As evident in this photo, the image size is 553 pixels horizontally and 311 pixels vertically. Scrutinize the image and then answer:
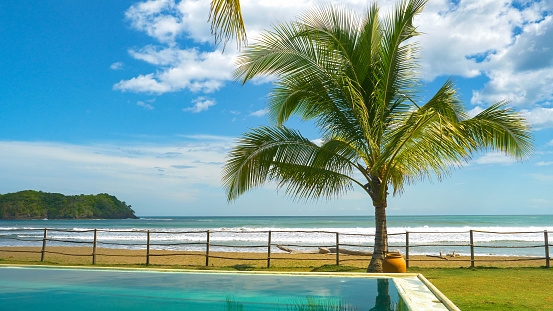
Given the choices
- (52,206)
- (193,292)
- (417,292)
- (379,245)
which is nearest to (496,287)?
(379,245)

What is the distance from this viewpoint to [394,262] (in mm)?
7008

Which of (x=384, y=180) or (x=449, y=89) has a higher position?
(x=449, y=89)

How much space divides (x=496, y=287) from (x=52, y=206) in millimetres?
78853

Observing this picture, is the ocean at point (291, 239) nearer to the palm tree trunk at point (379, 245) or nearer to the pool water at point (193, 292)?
the palm tree trunk at point (379, 245)

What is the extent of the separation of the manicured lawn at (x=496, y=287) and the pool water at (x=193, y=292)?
1.18 m

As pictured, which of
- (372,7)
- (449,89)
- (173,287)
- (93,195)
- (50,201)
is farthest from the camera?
(93,195)

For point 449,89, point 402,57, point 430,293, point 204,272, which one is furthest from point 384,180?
point 204,272

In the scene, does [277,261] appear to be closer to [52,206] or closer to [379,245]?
[379,245]

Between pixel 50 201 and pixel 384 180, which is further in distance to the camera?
pixel 50 201

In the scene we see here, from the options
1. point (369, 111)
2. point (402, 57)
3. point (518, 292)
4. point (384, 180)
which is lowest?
point (518, 292)

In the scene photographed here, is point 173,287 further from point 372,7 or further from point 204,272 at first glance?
point 372,7

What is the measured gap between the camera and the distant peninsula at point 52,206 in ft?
234

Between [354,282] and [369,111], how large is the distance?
128 inches

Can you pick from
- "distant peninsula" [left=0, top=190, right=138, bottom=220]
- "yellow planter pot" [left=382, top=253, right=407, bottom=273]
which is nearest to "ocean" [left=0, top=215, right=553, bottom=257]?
"yellow planter pot" [left=382, top=253, right=407, bottom=273]
